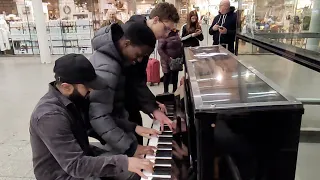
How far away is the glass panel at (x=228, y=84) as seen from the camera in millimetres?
1039

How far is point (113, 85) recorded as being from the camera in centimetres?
154

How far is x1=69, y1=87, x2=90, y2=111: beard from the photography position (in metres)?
1.40

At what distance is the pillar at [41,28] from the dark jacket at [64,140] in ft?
30.3

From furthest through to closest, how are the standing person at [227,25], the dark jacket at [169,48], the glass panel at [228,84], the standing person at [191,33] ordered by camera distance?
1. the standing person at [191,33]
2. the dark jacket at [169,48]
3. the standing person at [227,25]
4. the glass panel at [228,84]

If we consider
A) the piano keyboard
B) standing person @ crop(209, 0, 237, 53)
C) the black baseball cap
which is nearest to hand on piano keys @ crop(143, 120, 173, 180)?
the piano keyboard

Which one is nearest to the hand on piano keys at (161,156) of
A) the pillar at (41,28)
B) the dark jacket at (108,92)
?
the dark jacket at (108,92)

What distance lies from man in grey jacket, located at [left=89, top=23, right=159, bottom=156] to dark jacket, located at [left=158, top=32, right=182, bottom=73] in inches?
140

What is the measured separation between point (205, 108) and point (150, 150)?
0.79 metres

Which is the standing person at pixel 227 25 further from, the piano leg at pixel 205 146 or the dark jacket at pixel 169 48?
the piano leg at pixel 205 146

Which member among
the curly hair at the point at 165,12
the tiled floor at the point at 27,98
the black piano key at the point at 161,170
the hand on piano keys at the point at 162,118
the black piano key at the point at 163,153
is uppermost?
the curly hair at the point at 165,12

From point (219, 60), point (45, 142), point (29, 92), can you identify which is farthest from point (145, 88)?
point (29, 92)

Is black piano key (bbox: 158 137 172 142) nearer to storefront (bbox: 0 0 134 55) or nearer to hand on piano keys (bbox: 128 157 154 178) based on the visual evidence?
hand on piano keys (bbox: 128 157 154 178)

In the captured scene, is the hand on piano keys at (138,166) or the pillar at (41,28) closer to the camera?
the hand on piano keys at (138,166)

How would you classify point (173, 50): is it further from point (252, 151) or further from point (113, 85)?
point (252, 151)
